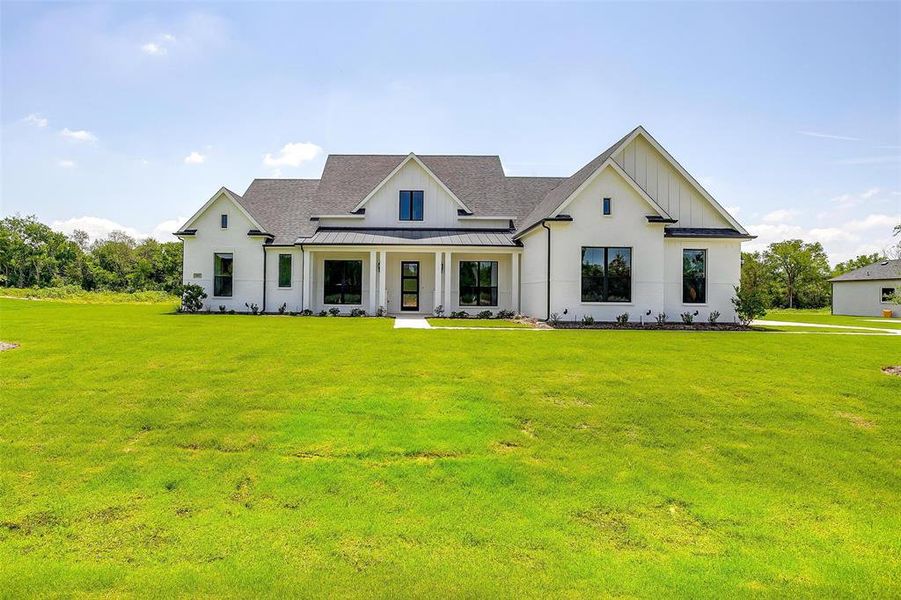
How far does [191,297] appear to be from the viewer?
79.6 feet

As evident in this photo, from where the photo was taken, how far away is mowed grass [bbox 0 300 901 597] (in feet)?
12.7

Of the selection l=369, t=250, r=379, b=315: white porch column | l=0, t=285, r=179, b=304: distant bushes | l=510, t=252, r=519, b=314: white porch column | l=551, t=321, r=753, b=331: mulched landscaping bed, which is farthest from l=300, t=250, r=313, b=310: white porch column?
l=0, t=285, r=179, b=304: distant bushes

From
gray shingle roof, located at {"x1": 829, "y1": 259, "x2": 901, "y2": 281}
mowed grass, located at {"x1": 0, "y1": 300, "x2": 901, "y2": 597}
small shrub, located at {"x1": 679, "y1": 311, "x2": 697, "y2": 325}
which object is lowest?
mowed grass, located at {"x1": 0, "y1": 300, "x2": 901, "y2": 597}

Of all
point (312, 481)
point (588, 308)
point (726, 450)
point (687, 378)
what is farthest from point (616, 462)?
point (588, 308)

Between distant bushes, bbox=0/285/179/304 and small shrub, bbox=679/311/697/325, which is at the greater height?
distant bushes, bbox=0/285/179/304

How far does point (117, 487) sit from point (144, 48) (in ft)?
41.2

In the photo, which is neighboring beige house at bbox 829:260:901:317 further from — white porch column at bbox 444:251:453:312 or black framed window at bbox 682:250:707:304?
white porch column at bbox 444:251:453:312

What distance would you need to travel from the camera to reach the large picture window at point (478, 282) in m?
25.0

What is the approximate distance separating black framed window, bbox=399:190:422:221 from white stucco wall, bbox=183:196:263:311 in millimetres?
7200

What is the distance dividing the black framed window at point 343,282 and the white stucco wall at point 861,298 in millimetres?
36925

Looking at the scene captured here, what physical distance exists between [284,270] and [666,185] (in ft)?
59.5

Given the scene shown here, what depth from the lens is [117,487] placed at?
200 inches

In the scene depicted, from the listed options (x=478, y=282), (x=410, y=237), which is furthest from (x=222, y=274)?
(x=478, y=282)

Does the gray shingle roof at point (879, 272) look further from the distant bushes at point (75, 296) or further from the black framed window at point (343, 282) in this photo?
the distant bushes at point (75, 296)
